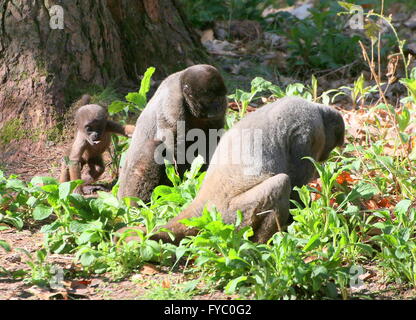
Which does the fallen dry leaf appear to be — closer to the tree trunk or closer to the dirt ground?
the dirt ground

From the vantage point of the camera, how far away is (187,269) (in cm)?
497

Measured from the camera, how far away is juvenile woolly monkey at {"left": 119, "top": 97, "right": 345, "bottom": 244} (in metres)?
5.25

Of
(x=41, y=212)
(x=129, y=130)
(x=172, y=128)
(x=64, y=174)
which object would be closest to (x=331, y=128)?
(x=172, y=128)

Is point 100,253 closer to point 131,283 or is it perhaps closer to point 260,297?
point 131,283

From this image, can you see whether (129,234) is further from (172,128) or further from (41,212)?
(172,128)

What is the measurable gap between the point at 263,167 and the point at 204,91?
1064mm

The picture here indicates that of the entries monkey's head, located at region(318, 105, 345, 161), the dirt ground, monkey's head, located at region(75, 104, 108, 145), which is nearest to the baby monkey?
monkey's head, located at region(75, 104, 108, 145)

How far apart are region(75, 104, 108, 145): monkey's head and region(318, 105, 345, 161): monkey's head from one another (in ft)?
7.33

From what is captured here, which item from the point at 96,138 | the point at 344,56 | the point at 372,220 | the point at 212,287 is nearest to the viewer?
the point at 212,287

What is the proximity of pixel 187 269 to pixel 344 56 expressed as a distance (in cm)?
585

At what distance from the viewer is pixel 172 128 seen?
21.1 feet

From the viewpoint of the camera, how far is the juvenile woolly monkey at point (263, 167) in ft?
17.2

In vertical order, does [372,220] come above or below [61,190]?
below

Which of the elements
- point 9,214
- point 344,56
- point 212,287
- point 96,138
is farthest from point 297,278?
point 344,56
